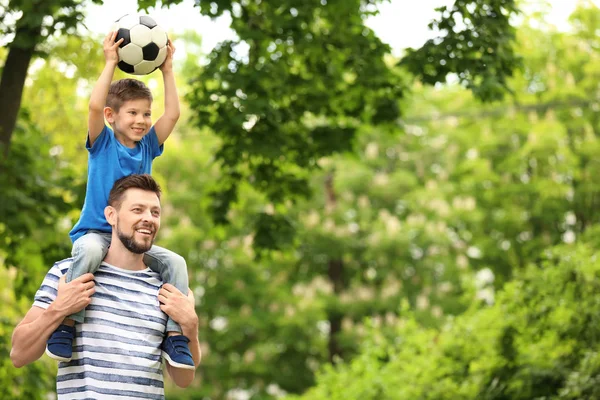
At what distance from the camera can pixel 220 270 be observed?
26906mm

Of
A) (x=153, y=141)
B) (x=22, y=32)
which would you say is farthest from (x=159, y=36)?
(x=22, y=32)

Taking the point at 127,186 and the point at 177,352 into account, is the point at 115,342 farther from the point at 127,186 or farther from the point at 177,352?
the point at 127,186

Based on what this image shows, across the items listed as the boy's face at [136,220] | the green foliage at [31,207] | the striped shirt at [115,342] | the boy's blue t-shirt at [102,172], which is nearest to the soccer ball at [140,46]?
the boy's blue t-shirt at [102,172]

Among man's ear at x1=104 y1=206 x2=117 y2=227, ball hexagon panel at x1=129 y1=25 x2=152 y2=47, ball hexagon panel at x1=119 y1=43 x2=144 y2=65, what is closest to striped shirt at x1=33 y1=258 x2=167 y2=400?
man's ear at x1=104 y1=206 x2=117 y2=227

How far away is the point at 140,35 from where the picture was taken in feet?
18.3

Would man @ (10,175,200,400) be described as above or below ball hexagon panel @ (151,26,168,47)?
below

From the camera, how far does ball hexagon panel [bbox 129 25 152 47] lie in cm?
554

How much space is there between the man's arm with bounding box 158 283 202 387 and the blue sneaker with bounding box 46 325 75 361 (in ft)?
1.46

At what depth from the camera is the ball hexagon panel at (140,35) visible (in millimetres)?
5541

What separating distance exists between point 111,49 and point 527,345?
6.70m

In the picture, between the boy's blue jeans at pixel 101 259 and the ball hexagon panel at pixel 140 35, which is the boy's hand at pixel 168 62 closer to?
the ball hexagon panel at pixel 140 35

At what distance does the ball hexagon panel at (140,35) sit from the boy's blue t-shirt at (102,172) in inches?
24.2

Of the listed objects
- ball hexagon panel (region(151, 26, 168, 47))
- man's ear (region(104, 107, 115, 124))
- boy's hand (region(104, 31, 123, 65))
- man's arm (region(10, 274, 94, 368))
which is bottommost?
man's arm (region(10, 274, 94, 368))

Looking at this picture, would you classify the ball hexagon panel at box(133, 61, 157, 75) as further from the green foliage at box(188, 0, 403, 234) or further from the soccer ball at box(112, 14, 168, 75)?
the green foliage at box(188, 0, 403, 234)
